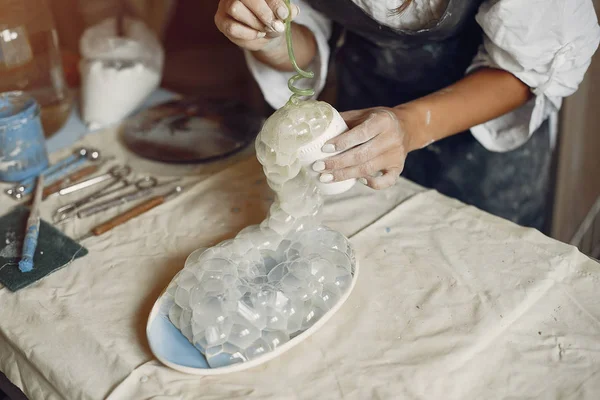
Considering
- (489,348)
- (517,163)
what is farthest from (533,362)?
(517,163)

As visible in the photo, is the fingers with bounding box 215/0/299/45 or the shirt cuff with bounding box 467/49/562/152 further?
the shirt cuff with bounding box 467/49/562/152

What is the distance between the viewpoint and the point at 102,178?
106cm

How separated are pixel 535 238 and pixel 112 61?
891 mm

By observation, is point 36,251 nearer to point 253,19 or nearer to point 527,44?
point 253,19

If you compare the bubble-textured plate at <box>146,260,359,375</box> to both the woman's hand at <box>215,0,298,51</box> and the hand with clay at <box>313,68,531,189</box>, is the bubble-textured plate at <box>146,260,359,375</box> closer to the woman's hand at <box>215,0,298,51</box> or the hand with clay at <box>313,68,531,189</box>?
the hand with clay at <box>313,68,531,189</box>

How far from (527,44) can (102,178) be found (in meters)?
0.72

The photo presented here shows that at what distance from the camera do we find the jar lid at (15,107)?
102 cm

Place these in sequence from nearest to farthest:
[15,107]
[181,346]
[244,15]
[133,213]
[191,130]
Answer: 1. [181,346]
2. [244,15]
3. [133,213]
4. [15,107]
5. [191,130]

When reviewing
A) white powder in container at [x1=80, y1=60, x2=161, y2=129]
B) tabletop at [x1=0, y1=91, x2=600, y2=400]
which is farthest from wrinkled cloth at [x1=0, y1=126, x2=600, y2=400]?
white powder in container at [x1=80, y1=60, x2=161, y2=129]

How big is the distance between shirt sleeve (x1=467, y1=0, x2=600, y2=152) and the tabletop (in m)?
0.22

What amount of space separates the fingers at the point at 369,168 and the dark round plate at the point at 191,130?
0.38 meters

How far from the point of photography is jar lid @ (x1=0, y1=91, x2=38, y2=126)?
1.02 metres

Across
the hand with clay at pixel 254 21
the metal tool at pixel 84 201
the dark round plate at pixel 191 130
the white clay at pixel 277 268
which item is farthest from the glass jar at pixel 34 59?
the white clay at pixel 277 268

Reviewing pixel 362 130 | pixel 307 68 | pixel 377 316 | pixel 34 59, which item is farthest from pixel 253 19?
pixel 34 59
